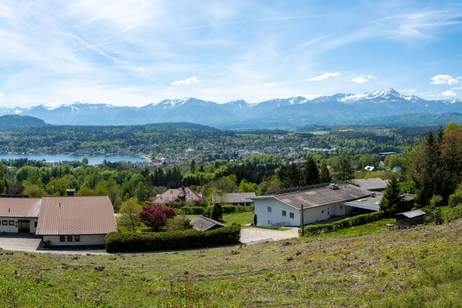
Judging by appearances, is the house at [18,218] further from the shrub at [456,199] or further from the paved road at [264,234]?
the shrub at [456,199]

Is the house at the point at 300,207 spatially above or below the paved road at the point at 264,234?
above

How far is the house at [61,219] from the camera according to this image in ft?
121

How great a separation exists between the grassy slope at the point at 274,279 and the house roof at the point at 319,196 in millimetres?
21320

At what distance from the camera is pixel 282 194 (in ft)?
161

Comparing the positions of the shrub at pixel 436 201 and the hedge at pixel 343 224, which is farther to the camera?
the shrub at pixel 436 201

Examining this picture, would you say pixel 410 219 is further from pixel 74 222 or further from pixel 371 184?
pixel 371 184

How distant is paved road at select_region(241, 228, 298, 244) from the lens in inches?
1516

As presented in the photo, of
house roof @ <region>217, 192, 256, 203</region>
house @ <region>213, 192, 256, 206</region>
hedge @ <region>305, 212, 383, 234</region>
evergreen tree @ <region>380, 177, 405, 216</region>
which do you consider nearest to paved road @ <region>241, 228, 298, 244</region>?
hedge @ <region>305, 212, 383, 234</region>

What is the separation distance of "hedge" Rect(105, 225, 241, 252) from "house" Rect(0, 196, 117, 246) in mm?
3670

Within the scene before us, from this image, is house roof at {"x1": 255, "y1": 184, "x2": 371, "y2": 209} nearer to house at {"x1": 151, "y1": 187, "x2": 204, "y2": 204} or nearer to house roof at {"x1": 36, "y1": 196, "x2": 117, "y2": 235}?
house roof at {"x1": 36, "y1": 196, "x2": 117, "y2": 235}

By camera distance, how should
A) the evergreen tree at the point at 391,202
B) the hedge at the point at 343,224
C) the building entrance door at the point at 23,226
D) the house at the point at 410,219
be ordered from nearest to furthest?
the house at the point at 410,219 → the hedge at the point at 343,224 → the building entrance door at the point at 23,226 → the evergreen tree at the point at 391,202

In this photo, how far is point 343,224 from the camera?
128 ft

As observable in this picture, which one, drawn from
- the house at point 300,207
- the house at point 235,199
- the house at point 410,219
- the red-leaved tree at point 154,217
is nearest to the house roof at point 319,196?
the house at point 300,207

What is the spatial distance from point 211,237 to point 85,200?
13952mm
